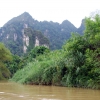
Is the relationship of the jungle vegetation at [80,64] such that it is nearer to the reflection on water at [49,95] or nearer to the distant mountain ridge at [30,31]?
the reflection on water at [49,95]

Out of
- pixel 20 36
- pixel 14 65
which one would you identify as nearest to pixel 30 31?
pixel 20 36

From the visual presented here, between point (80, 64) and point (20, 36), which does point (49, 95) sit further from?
point (20, 36)

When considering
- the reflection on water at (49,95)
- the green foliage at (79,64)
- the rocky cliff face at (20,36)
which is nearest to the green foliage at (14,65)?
the green foliage at (79,64)

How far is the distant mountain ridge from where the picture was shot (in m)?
65.7

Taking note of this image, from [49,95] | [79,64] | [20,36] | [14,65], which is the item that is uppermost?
[20,36]

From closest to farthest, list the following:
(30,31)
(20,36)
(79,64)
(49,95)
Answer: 1. (49,95)
2. (79,64)
3. (30,31)
4. (20,36)

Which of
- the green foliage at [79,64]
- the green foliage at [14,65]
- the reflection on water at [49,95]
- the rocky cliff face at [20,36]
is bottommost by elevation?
the reflection on water at [49,95]

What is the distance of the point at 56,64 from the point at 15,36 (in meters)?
61.6

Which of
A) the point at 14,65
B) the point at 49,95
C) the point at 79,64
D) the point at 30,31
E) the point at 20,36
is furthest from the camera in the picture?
the point at 20,36

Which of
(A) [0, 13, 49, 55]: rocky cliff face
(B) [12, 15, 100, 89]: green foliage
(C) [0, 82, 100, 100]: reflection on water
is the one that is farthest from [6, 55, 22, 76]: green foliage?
(C) [0, 82, 100, 100]: reflection on water

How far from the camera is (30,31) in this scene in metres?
63.4

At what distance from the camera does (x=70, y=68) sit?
42.7ft

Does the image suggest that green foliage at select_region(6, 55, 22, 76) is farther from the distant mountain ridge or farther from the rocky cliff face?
the distant mountain ridge

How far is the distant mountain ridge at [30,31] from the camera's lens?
65.7 meters
